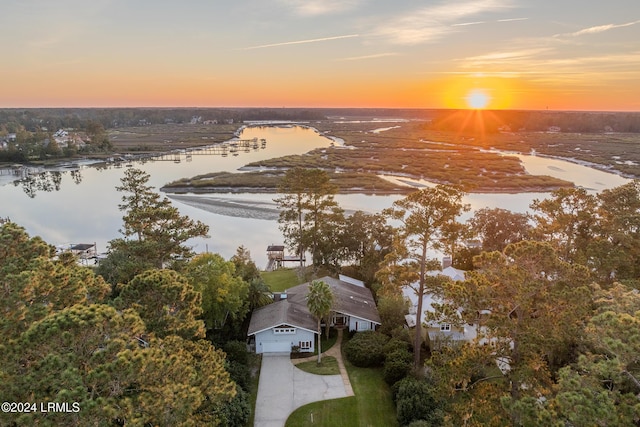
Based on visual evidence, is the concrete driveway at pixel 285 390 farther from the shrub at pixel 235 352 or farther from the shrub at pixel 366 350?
the shrub at pixel 366 350

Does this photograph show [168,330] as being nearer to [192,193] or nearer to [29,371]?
[29,371]

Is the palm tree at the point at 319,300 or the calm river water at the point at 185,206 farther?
A: the calm river water at the point at 185,206

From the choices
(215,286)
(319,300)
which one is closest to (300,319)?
(319,300)

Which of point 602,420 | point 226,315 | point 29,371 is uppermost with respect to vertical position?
point 29,371

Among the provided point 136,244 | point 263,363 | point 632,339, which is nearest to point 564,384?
point 632,339

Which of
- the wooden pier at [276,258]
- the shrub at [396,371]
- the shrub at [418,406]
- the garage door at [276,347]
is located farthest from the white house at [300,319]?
the wooden pier at [276,258]

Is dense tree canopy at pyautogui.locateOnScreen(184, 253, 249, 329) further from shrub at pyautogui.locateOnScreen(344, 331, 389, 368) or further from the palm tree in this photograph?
shrub at pyautogui.locateOnScreen(344, 331, 389, 368)

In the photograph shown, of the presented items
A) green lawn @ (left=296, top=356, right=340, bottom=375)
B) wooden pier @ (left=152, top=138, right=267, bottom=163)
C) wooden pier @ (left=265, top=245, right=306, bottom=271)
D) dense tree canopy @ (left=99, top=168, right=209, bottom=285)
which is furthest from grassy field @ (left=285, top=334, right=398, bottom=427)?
wooden pier @ (left=152, top=138, right=267, bottom=163)
